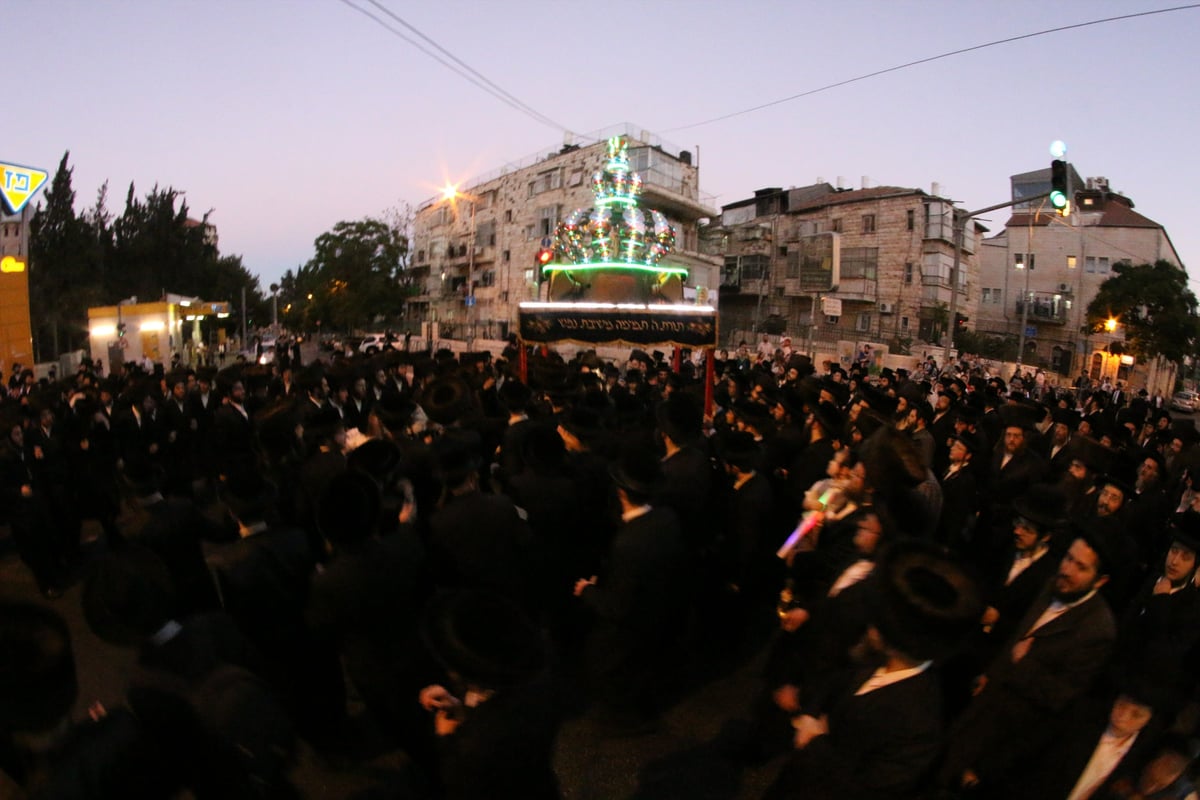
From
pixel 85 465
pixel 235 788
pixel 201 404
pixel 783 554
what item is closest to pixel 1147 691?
pixel 783 554

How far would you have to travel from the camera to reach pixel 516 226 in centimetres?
4662

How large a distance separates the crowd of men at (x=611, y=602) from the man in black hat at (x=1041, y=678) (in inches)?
0.4

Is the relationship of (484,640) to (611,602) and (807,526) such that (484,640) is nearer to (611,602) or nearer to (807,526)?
(611,602)

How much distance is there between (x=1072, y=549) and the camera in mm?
3033

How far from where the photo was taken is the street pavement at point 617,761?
3.99 metres

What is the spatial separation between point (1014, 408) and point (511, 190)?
43.5 m

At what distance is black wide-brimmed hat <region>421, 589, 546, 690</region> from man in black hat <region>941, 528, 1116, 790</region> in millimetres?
1964

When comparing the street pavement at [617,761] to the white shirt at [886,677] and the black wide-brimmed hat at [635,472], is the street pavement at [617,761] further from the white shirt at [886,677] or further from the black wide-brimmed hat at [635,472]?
the white shirt at [886,677]

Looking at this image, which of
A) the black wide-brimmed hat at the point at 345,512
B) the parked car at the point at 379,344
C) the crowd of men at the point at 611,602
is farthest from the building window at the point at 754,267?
the black wide-brimmed hat at the point at 345,512

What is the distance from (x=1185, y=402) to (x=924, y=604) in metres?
46.2

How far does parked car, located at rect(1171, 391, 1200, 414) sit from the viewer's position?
37122 millimetres

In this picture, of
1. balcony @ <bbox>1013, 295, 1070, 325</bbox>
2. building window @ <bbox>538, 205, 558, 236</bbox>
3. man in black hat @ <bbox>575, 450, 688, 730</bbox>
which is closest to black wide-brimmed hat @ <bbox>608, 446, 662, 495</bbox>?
man in black hat @ <bbox>575, 450, 688, 730</bbox>

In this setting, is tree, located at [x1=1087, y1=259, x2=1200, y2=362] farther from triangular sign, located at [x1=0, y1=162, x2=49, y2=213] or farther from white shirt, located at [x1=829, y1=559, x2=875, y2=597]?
triangular sign, located at [x1=0, y1=162, x2=49, y2=213]

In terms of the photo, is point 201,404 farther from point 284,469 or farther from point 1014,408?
point 1014,408
